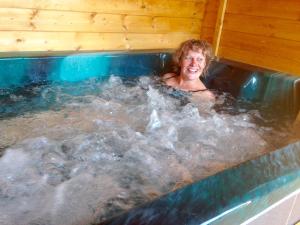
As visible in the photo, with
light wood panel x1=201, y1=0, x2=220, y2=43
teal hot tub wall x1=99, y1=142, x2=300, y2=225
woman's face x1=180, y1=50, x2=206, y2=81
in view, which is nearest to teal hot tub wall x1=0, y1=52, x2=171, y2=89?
woman's face x1=180, y1=50, x2=206, y2=81

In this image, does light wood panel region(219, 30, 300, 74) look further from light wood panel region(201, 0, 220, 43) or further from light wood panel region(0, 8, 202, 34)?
light wood panel region(0, 8, 202, 34)

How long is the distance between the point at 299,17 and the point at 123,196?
2421mm

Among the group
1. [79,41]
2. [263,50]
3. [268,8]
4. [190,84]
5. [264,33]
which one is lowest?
[190,84]

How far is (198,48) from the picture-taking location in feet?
7.11

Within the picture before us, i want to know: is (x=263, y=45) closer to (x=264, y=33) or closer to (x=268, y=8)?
(x=264, y=33)

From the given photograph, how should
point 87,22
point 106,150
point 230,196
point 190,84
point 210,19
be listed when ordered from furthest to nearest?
1. point 210,19
2. point 87,22
3. point 190,84
4. point 106,150
5. point 230,196

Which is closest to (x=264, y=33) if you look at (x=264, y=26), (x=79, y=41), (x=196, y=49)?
(x=264, y=26)

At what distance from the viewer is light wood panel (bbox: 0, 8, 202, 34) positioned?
233 cm

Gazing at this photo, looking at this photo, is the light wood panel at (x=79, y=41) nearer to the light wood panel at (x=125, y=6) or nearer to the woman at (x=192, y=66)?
the light wood panel at (x=125, y=6)

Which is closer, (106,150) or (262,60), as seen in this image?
(106,150)

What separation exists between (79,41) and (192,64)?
109cm

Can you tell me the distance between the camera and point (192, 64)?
7.13 feet

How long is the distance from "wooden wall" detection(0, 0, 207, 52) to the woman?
2.68 feet

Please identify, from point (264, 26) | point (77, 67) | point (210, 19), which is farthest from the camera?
point (210, 19)
